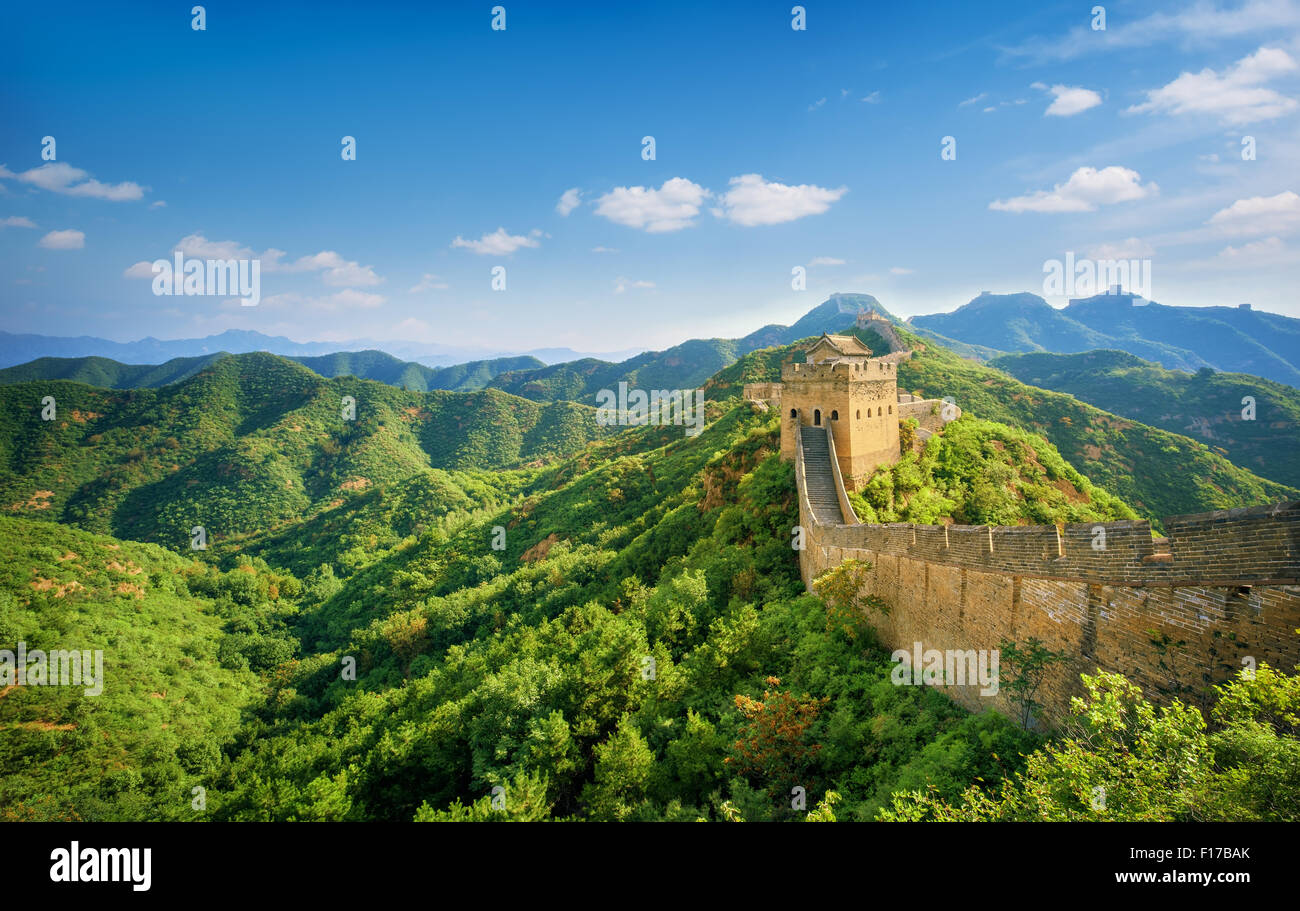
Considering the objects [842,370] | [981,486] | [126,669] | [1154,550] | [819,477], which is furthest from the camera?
[126,669]

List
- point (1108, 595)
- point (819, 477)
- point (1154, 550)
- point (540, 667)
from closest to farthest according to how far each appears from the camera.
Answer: point (1154, 550) < point (1108, 595) < point (540, 667) < point (819, 477)

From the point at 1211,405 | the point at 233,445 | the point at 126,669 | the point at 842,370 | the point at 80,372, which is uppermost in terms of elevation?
the point at 80,372

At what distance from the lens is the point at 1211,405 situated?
7438 cm

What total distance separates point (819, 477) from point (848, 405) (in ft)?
11.7

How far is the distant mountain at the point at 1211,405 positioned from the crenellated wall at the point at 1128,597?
253 feet

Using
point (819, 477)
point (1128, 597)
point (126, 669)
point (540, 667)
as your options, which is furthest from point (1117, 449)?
point (126, 669)

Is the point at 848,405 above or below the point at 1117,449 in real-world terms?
above

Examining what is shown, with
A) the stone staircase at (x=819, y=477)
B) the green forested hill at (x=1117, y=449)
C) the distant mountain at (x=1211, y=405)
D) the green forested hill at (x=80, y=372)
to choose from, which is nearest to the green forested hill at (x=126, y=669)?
the stone staircase at (x=819, y=477)

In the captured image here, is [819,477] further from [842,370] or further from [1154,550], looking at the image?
[1154,550]

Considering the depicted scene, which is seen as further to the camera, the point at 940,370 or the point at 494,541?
the point at 940,370
